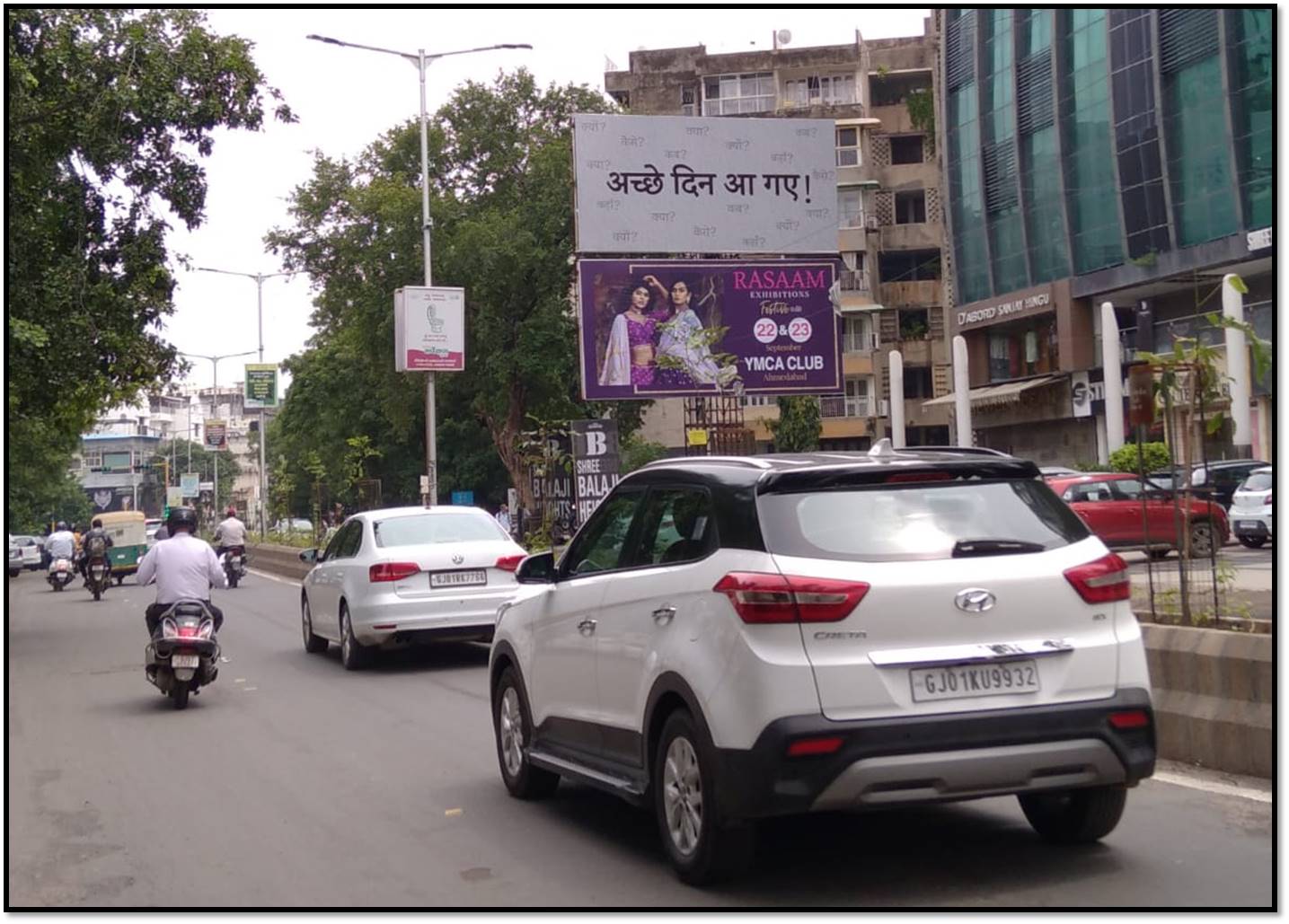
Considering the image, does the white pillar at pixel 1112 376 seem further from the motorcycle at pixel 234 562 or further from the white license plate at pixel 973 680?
the white license plate at pixel 973 680

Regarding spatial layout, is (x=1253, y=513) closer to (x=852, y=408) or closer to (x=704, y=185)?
(x=704, y=185)

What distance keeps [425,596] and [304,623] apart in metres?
3.42

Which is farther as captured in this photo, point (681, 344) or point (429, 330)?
point (429, 330)

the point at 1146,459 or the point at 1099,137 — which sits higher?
the point at 1099,137

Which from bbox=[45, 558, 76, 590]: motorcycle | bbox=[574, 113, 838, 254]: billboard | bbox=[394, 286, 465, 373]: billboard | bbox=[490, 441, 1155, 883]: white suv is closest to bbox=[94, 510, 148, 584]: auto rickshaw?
bbox=[45, 558, 76, 590]: motorcycle

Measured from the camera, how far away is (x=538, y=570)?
24.9ft

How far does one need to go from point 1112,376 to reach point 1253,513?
15.1m

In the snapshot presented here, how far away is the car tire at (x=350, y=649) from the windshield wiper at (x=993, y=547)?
10.2m

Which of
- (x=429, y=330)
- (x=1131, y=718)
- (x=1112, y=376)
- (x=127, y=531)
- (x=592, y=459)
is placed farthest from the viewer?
(x=127, y=531)

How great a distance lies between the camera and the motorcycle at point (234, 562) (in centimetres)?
2999

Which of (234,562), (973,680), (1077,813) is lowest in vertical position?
(1077,813)

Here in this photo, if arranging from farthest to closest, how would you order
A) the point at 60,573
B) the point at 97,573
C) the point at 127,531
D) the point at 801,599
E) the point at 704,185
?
the point at 127,531 < the point at 60,573 < the point at 97,573 < the point at 704,185 < the point at 801,599

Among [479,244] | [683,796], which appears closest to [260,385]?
[479,244]

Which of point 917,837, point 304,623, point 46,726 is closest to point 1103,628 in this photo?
point 917,837
